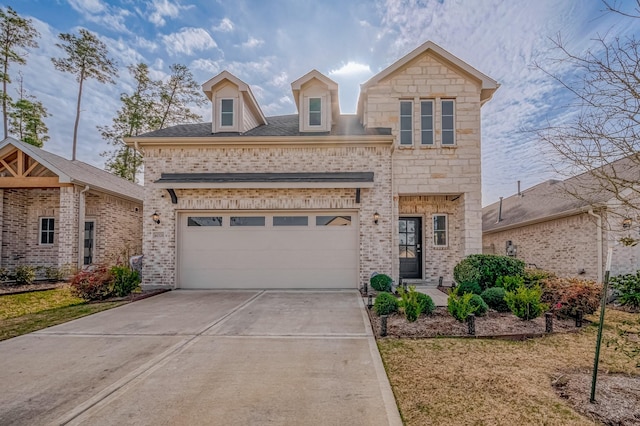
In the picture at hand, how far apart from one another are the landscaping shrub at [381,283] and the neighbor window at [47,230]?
529 inches

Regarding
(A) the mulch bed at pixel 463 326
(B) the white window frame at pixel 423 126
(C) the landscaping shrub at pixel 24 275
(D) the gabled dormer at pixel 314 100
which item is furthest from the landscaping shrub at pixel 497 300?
(C) the landscaping shrub at pixel 24 275

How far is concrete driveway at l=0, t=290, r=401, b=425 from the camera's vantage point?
10.2ft

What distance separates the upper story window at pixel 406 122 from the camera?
10969mm

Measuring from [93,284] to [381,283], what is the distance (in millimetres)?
7694

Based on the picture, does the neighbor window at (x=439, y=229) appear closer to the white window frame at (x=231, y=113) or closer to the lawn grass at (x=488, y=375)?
the lawn grass at (x=488, y=375)

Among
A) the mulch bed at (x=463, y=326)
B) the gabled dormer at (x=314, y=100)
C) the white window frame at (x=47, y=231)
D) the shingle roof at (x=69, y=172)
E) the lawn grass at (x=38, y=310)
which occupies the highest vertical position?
the gabled dormer at (x=314, y=100)

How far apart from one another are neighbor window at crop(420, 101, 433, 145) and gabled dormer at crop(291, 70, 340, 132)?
3.08 m

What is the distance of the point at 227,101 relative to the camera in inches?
444

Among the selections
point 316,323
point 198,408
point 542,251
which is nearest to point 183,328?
point 316,323

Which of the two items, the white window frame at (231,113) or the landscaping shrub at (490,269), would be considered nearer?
the landscaping shrub at (490,269)

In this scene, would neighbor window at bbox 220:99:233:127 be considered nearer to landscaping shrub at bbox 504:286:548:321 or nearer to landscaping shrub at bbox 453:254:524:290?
landscaping shrub at bbox 453:254:524:290

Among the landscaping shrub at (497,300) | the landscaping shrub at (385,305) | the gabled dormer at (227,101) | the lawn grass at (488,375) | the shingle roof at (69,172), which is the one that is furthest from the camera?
the shingle roof at (69,172)

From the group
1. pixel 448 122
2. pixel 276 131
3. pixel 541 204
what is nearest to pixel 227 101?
pixel 276 131

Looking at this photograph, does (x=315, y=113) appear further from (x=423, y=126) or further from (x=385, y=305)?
(x=385, y=305)
